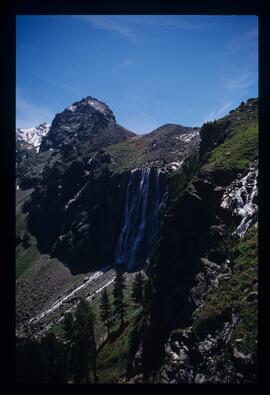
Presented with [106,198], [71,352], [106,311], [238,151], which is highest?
[238,151]

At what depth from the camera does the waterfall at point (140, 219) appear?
64681mm

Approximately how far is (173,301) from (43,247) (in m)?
80.6

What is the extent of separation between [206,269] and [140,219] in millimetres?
39962

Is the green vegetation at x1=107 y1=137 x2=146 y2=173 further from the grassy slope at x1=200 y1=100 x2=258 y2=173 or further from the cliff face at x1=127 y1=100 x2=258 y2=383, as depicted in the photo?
the cliff face at x1=127 y1=100 x2=258 y2=383

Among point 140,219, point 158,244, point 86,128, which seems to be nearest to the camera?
point 158,244

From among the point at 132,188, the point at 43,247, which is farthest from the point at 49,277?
the point at 132,188

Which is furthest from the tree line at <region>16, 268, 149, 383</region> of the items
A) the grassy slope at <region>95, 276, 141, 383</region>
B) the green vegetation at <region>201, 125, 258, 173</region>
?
the green vegetation at <region>201, 125, 258, 173</region>

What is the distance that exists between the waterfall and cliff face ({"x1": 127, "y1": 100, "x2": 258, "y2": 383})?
24732mm

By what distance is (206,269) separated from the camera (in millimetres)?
26906

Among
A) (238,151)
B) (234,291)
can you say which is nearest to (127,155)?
(238,151)

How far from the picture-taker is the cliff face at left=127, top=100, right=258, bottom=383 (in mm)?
17706

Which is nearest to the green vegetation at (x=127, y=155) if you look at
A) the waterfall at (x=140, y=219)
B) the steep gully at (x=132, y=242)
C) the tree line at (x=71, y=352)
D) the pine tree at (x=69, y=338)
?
the waterfall at (x=140, y=219)

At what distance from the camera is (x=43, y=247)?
343 feet

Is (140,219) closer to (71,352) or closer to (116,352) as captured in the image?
(116,352)
